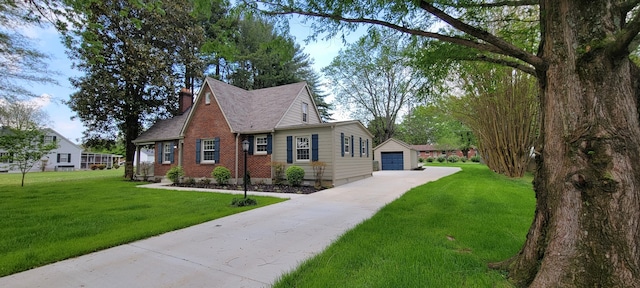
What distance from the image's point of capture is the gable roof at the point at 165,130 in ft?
53.2

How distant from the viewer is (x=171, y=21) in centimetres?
1716

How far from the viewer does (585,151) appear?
7.45 feet

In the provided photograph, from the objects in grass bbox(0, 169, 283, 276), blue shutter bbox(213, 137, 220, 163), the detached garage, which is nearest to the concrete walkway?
grass bbox(0, 169, 283, 276)

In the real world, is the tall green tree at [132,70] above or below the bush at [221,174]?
above

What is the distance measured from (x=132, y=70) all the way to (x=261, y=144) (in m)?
9.34

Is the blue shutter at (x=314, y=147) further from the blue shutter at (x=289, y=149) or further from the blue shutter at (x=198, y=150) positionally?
the blue shutter at (x=198, y=150)

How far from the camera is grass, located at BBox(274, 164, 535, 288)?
2.79 metres

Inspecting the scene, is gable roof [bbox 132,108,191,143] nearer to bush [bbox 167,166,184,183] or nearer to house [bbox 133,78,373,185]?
house [bbox 133,78,373,185]

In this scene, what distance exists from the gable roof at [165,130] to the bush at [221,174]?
172 inches

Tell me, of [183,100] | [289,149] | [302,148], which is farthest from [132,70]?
[302,148]

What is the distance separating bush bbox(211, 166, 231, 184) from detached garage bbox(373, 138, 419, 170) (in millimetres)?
16563

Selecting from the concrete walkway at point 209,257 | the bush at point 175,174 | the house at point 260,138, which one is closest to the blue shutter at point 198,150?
the house at point 260,138

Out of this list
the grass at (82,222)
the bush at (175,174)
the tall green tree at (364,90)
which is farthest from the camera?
the tall green tree at (364,90)

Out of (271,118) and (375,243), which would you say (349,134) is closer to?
(271,118)
